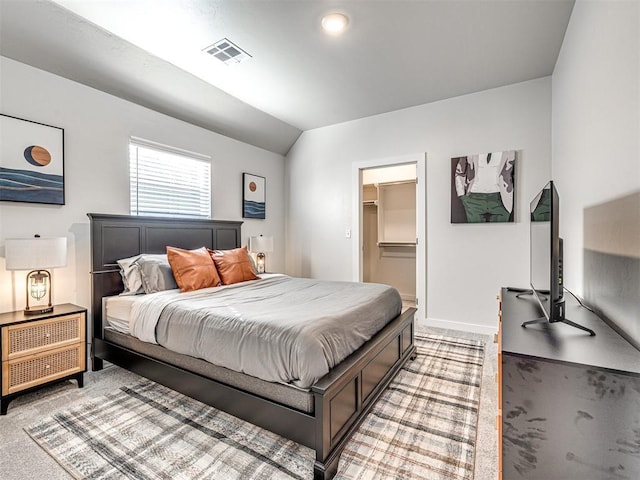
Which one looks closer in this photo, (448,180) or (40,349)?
(40,349)

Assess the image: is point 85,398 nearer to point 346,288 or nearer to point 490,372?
point 346,288

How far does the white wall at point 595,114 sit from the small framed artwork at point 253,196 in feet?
11.7

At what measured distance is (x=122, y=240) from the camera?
294cm

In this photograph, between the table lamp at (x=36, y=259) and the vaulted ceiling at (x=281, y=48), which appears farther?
the vaulted ceiling at (x=281, y=48)

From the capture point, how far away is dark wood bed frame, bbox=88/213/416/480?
5.05 feet

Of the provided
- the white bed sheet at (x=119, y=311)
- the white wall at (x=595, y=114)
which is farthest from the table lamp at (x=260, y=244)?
the white wall at (x=595, y=114)

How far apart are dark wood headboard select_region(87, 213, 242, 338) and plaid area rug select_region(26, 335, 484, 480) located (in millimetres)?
950

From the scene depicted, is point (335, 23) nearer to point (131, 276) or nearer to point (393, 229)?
point (131, 276)

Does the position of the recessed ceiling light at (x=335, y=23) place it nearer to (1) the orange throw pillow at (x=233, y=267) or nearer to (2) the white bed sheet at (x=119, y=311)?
(1) the orange throw pillow at (x=233, y=267)

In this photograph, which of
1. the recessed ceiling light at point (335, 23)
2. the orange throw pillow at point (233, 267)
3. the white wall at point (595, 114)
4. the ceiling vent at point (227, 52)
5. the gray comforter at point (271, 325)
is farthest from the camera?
the orange throw pillow at point (233, 267)

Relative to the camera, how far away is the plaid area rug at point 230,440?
155cm

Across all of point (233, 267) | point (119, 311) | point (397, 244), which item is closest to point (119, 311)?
point (119, 311)

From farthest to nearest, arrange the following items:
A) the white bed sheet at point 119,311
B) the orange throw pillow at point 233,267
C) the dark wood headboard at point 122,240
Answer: the orange throw pillow at point 233,267 → the dark wood headboard at point 122,240 → the white bed sheet at point 119,311

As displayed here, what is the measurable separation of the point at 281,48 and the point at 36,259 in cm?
249
